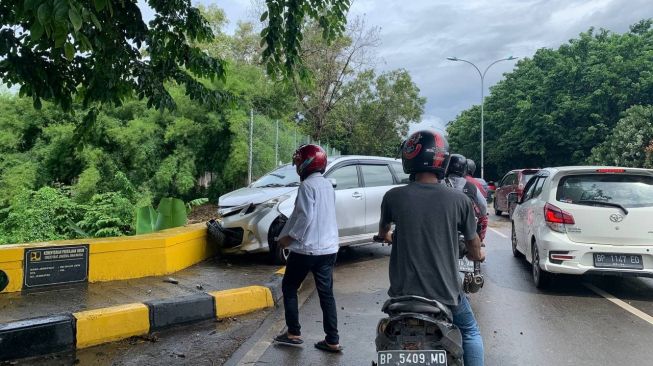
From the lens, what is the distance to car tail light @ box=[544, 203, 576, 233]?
6.18 meters

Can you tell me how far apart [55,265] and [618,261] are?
6.43 meters

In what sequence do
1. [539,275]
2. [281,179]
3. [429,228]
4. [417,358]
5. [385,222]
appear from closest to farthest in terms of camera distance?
[417,358] < [429,228] < [385,222] < [539,275] < [281,179]

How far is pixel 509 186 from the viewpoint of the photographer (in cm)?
1638

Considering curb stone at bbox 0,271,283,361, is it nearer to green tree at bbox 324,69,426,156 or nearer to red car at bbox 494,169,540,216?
red car at bbox 494,169,540,216

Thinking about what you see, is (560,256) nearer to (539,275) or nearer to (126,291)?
(539,275)

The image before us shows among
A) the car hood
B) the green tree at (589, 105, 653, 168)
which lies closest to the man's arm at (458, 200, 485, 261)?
the car hood

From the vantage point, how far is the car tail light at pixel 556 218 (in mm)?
6177

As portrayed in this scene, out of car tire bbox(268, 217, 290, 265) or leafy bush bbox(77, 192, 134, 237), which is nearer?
car tire bbox(268, 217, 290, 265)

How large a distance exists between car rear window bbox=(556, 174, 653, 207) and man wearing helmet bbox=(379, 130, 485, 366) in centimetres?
402

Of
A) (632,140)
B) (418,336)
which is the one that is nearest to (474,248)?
(418,336)

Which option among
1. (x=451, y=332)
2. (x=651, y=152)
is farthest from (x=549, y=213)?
(x=651, y=152)

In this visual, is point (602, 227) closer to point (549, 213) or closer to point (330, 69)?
point (549, 213)

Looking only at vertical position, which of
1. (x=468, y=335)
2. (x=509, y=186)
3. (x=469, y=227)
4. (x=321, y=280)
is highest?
(x=509, y=186)

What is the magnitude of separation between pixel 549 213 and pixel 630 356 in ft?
7.43
